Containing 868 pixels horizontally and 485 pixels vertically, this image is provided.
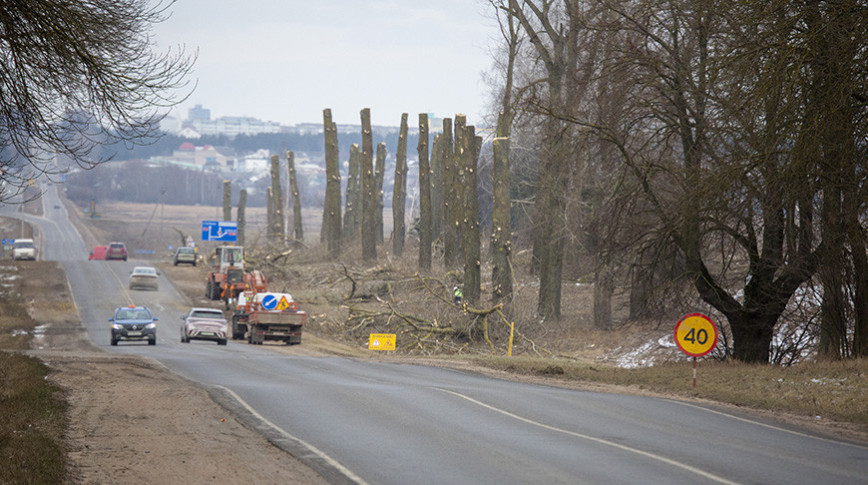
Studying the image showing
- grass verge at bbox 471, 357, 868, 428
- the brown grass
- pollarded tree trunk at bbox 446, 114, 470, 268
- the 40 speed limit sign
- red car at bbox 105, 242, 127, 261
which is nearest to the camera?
grass verge at bbox 471, 357, 868, 428

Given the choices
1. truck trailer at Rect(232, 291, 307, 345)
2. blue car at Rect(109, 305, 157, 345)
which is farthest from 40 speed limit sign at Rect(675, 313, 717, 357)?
blue car at Rect(109, 305, 157, 345)

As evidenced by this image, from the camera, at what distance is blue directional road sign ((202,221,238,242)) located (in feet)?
238

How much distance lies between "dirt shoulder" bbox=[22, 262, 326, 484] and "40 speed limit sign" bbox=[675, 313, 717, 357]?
8.70 metres

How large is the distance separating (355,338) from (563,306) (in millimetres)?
10214

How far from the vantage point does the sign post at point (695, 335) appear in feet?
59.0

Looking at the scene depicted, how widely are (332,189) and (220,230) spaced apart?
1392 cm

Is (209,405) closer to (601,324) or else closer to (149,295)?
(601,324)

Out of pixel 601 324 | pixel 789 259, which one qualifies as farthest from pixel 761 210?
pixel 601 324

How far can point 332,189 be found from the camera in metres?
63.0

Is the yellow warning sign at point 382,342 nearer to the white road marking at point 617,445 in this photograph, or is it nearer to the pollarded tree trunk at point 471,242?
the pollarded tree trunk at point 471,242

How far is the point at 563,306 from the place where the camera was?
143ft

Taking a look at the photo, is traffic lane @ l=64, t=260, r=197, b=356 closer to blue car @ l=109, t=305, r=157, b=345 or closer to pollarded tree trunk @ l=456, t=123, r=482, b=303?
blue car @ l=109, t=305, r=157, b=345

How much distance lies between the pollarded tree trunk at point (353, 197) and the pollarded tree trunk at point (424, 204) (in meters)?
15.1

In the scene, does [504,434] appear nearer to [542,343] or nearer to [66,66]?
[66,66]
